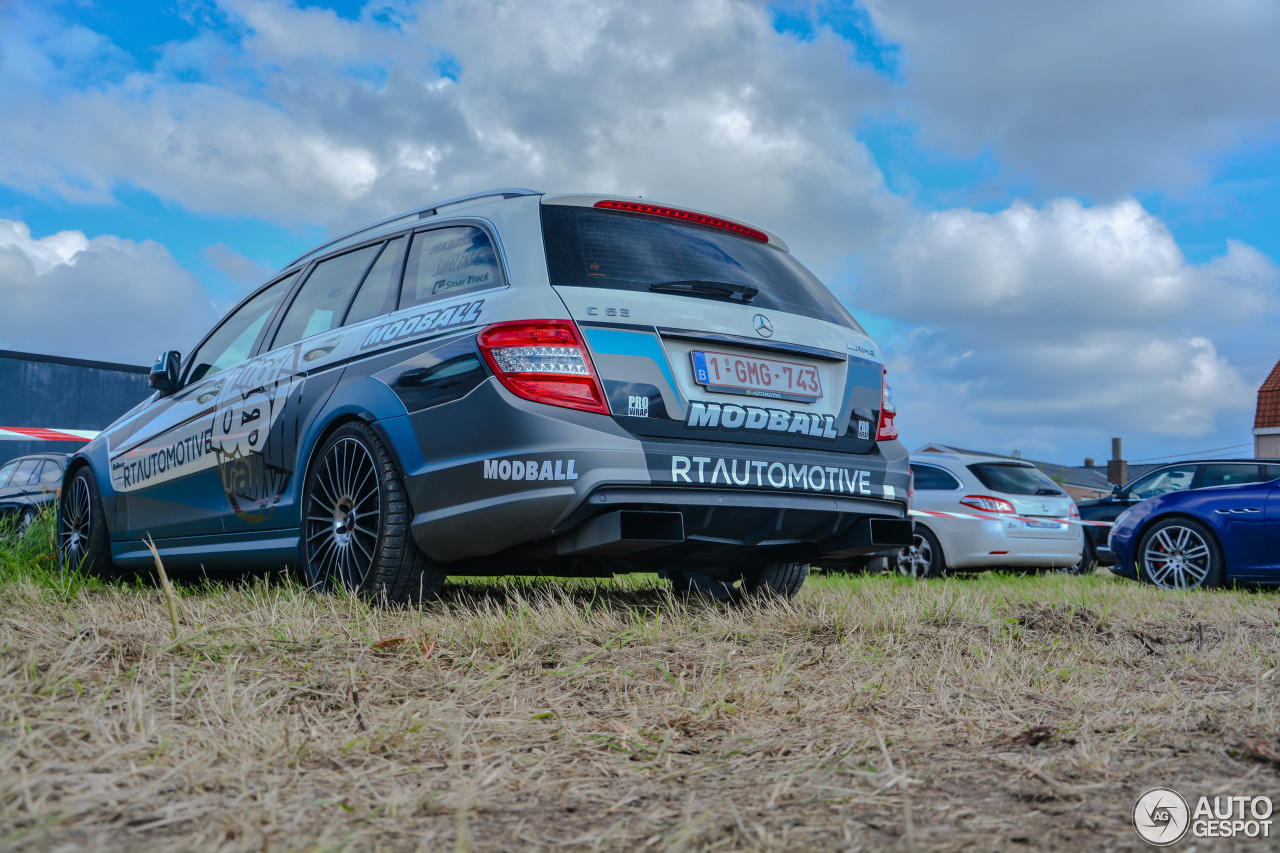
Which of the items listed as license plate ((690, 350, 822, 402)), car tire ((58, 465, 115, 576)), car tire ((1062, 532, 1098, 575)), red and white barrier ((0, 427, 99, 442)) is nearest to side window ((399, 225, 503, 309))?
license plate ((690, 350, 822, 402))

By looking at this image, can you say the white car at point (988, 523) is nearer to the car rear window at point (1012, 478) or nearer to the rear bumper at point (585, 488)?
the car rear window at point (1012, 478)

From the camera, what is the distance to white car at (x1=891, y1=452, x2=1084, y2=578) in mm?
10078

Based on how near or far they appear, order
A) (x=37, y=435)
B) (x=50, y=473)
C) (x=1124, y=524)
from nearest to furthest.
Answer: (x=1124, y=524) < (x=50, y=473) < (x=37, y=435)

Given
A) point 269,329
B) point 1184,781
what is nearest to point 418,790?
point 1184,781

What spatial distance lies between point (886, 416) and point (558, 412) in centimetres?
167

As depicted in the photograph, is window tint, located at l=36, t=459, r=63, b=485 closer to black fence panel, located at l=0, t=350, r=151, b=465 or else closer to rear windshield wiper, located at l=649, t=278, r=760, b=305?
black fence panel, located at l=0, t=350, r=151, b=465

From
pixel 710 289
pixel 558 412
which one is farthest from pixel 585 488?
pixel 710 289

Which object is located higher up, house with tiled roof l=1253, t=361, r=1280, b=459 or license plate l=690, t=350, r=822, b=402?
house with tiled roof l=1253, t=361, r=1280, b=459

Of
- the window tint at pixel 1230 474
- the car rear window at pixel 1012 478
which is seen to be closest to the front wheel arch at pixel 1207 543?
the window tint at pixel 1230 474

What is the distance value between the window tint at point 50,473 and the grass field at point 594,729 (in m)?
9.73

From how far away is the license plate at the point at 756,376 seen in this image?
389 centimetres

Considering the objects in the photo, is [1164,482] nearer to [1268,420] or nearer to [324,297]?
[324,297]

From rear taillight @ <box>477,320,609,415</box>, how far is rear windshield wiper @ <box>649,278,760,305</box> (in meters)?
0.49

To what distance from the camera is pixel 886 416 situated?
455 centimetres
